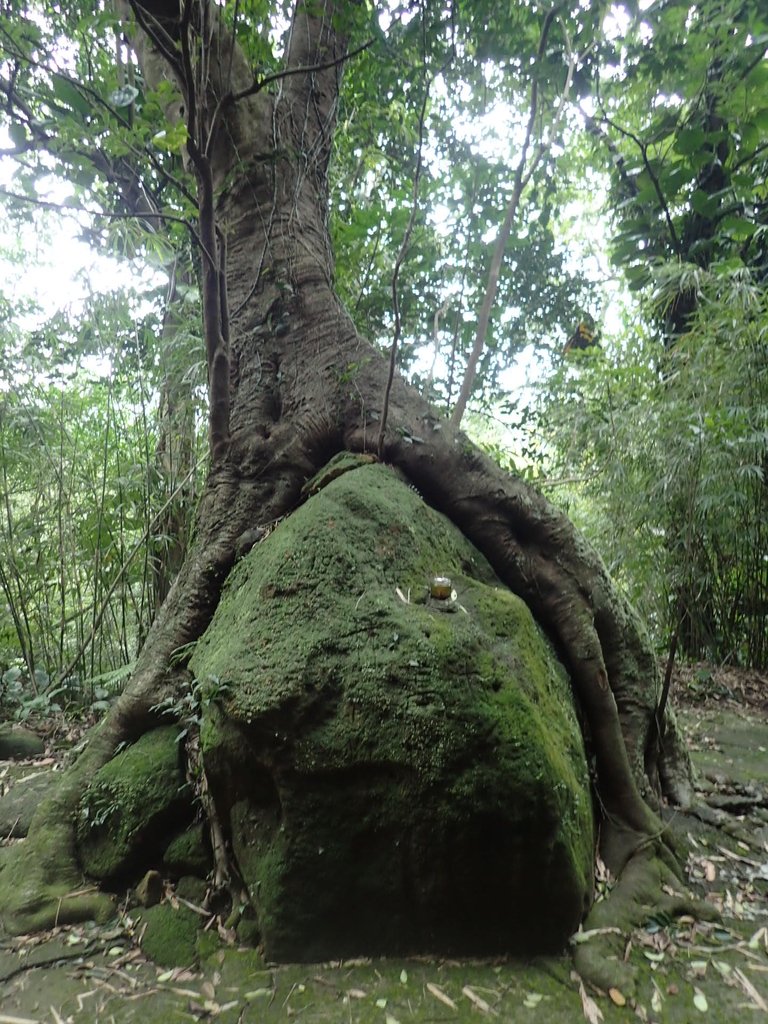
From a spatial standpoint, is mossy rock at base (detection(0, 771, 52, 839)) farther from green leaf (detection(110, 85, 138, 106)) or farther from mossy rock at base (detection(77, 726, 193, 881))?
green leaf (detection(110, 85, 138, 106))

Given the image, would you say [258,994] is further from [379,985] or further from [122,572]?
[122,572]

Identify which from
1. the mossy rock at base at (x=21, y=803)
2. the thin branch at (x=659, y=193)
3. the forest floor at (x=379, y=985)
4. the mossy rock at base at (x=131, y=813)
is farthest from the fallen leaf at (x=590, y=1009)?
the thin branch at (x=659, y=193)

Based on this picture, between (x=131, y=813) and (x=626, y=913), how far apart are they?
5.60ft

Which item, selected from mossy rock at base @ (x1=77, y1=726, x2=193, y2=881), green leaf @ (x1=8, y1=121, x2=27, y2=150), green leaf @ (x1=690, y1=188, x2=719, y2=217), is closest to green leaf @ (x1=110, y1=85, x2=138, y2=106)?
green leaf @ (x1=8, y1=121, x2=27, y2=150)

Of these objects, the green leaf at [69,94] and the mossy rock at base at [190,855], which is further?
the green leaf at [69,94]

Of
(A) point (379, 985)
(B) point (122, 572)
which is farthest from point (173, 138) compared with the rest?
(A) point (379, 985)

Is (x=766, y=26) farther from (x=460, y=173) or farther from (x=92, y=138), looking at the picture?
(x=92, y=138)

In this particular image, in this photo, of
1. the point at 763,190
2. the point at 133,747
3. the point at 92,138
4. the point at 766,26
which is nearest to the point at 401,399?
the point at 92,138

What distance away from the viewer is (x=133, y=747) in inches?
90.0

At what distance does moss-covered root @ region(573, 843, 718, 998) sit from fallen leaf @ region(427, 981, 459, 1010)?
1.28ft

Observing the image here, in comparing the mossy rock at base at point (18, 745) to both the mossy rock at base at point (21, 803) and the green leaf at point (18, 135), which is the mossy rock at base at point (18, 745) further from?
the green leaf at point (18, 135)

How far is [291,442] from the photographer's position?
9.59 feet

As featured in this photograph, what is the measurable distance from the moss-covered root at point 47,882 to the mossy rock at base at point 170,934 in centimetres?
17

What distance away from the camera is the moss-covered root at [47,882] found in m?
1.85
